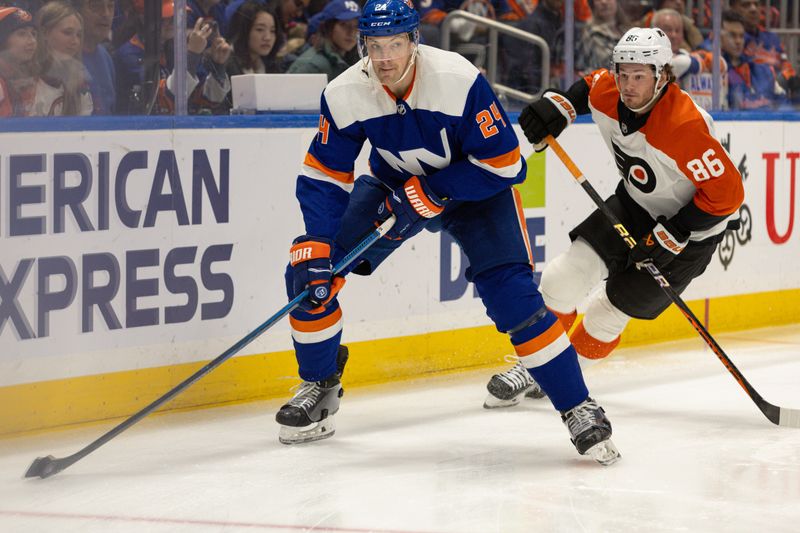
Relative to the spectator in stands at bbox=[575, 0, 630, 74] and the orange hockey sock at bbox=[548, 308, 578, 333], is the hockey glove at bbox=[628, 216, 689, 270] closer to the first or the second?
the orange hockey sock at bbox=[548, 308, 578, 333]

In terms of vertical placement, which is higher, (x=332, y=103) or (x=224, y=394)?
(x=332, y=103)

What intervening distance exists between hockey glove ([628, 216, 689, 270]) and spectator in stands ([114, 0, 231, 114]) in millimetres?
1422

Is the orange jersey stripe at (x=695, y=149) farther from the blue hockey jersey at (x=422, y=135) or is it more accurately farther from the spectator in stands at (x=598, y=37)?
the spectator in stands at (x=598, y=37)

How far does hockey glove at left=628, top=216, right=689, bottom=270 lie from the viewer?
12.1 feet

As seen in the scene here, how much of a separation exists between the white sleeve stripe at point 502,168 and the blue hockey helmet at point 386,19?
0.38 m

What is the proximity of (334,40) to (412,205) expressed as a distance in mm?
1301

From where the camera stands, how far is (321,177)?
339cm

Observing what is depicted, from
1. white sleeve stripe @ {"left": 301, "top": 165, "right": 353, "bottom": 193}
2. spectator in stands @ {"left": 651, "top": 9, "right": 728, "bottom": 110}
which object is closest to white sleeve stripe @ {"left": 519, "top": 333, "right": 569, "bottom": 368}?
white sleeve stripe @ {"left": 301, "top": 165, "right": 353, "bottom": 193}

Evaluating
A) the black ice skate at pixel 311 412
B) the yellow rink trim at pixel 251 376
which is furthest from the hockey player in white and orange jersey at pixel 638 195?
the black ice skate at pixel 311 412

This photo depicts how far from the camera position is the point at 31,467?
3.13m

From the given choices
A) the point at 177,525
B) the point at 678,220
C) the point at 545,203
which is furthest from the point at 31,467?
the point at 545,203

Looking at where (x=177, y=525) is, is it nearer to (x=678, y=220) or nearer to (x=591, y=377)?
(x=678, y=220)

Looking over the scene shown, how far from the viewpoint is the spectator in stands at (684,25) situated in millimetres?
5488

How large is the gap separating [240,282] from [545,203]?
1.41 m
